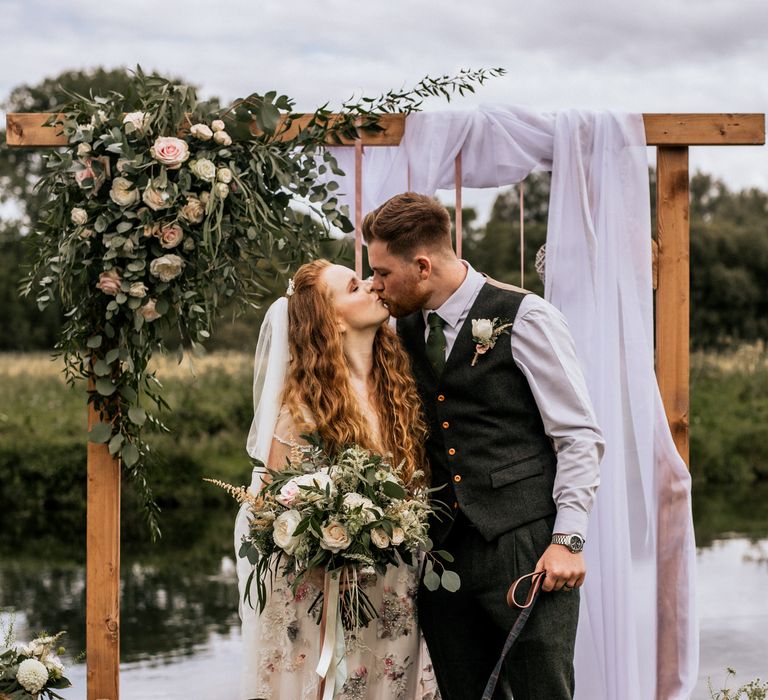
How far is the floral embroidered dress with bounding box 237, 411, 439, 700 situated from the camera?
3514 mm

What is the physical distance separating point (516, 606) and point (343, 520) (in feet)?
1.84

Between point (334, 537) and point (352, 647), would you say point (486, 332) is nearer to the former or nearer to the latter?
point (334, 537)

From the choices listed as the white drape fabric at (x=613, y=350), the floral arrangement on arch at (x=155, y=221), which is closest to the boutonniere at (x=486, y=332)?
the floral arrangement on arch at (x=155, y=221)

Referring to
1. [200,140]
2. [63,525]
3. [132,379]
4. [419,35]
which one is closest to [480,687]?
[132,379]

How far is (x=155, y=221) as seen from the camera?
11.6 ft

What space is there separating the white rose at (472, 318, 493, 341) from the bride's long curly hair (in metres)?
0.35

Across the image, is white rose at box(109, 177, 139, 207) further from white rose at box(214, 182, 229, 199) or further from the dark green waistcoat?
the dark green waistcoat

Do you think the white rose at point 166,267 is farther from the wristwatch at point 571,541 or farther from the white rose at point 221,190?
the wristwatch at point 571,541

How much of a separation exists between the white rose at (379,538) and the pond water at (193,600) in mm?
2301

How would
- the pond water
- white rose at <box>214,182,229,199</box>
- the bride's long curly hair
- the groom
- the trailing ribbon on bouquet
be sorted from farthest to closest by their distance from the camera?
the pond water
white rose at <box>214,182,229,199</box>
the bride's long curly hair
the trailing ribbon on bouquet
the groom

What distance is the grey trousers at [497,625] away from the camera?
10.4ft

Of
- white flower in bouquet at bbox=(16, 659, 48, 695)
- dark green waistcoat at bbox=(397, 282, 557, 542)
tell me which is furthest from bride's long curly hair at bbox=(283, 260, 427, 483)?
white flower in bouquet at bbox=(16, 659, 48, 695)

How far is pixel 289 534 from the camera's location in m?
3.08

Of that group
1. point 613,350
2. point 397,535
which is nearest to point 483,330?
point 397,535
